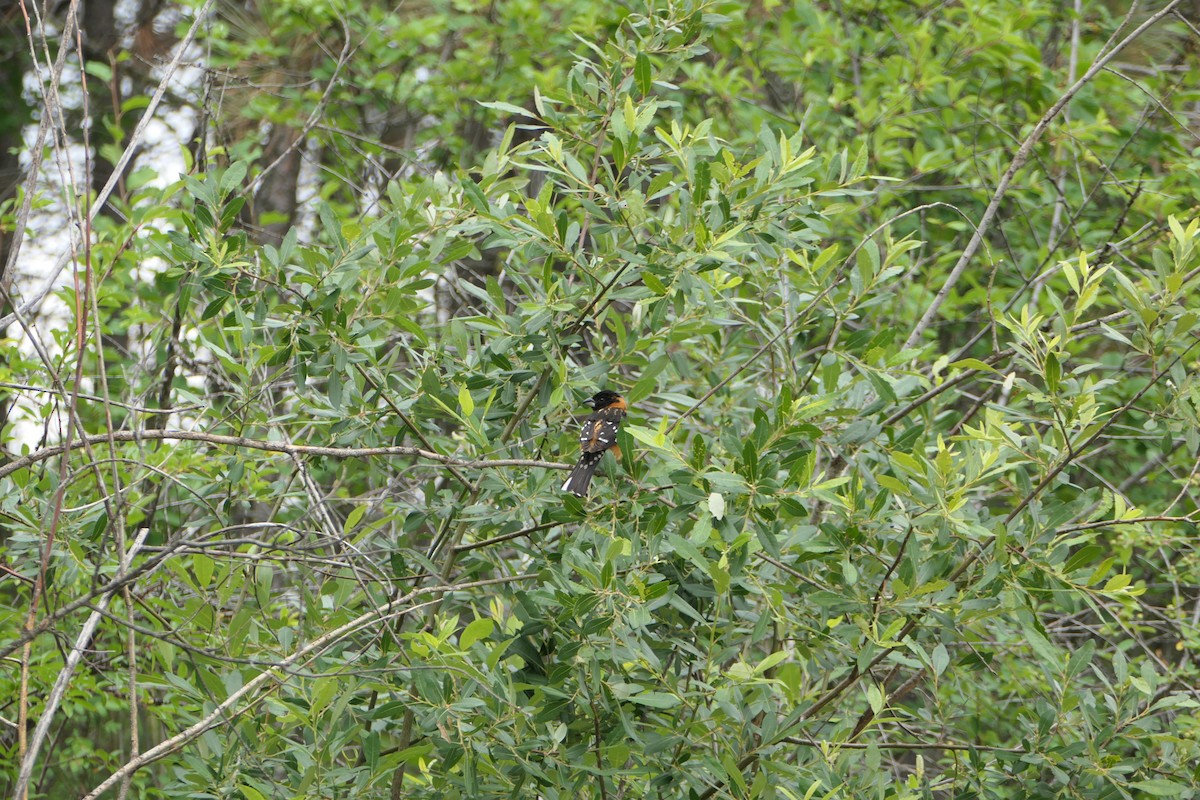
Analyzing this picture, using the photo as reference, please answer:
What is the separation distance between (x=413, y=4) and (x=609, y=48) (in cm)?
504

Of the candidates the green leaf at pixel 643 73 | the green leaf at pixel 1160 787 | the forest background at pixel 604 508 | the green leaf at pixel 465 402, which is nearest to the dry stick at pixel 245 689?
the forest background at pixel 604 508

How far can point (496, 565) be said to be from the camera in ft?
10.6

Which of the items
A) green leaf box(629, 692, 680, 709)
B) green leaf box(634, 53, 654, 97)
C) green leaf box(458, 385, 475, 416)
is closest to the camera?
green leaf box(629, 692, 680, 709)

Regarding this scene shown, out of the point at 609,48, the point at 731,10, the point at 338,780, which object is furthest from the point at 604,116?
the point at 731,10

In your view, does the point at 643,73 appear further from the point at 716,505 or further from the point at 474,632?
the point at 474,632

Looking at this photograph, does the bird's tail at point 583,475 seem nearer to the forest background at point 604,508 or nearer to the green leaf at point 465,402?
the forest background at point 604,508

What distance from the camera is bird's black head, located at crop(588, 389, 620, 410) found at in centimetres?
323

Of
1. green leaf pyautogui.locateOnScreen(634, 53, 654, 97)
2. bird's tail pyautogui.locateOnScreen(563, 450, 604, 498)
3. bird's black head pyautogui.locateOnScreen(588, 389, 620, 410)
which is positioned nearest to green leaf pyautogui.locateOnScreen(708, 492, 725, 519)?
bird's tail pyautogui.locateOnScreen(563, 450, 604, 498)

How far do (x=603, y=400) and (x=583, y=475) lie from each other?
531mm

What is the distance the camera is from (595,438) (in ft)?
9.82

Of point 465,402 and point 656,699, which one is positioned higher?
point 465,402

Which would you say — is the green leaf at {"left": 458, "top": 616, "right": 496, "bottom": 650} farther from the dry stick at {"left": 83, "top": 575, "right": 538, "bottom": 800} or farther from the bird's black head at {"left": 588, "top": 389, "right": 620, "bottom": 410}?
the bird's black head at {"left": 588, "top": 389, "right": 620, "bottom": 410}

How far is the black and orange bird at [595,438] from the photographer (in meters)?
2.82

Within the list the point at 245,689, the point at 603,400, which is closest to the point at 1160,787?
the point at 603,400
